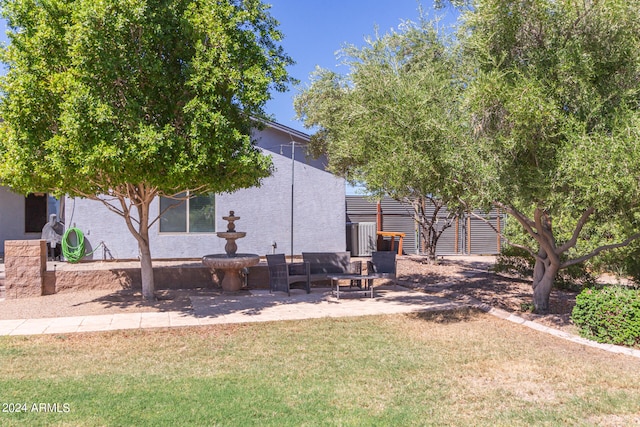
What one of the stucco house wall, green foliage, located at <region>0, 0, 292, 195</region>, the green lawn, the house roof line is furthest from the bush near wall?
the stucco house wall

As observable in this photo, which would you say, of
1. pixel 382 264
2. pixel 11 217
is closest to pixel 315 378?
pixel 382 264

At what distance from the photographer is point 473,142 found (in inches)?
251

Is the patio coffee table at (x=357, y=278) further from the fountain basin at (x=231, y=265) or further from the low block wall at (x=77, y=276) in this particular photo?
the low block wall at (x=77, y=276)

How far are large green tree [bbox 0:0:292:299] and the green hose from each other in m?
4.08

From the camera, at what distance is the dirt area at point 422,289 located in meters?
7.89

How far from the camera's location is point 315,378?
482 centimetres

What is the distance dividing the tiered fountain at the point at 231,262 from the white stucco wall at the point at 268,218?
3023mm

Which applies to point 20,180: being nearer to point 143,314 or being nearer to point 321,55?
point 143,314

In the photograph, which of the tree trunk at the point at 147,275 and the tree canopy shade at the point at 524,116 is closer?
the tree canopy shade at the point at 524,116

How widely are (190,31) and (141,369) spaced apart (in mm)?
5330

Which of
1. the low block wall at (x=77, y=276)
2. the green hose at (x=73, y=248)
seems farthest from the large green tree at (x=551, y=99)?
the green hose at (x=73, y=248)

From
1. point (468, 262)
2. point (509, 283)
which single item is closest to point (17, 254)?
point (509, 283)

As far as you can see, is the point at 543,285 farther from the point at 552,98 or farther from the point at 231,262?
the point at 231,262

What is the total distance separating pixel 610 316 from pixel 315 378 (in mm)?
4253
